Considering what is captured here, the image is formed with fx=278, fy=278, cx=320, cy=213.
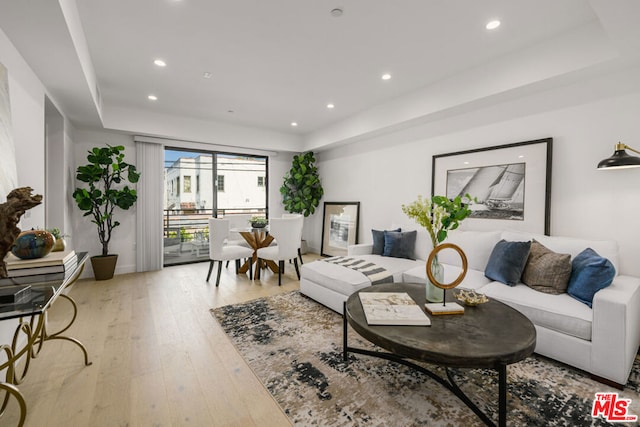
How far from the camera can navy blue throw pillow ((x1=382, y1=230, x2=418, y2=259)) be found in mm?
3715

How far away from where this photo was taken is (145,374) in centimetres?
198

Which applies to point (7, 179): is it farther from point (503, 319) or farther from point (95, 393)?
point (503, 319)

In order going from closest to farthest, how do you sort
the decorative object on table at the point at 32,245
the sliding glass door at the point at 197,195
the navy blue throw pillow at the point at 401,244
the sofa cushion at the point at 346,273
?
the decorative object on table at the point at 32,245, the sofa cushion at the point at 346,273, the navy blue throw pillow at the point at 401,244, the sliding glass door at the point at 197,195

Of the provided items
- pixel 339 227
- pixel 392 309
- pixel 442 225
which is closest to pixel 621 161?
pixel 442 225

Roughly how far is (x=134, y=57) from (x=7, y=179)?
176cm

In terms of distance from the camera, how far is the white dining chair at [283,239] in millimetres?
3959

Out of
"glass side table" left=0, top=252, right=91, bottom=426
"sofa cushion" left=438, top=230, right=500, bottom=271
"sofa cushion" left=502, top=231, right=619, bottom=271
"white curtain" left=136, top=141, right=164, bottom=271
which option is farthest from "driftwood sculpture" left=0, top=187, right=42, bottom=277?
"sofa cushion" left=502, top=231, right=619, bottom=271

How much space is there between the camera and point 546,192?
2.94 m

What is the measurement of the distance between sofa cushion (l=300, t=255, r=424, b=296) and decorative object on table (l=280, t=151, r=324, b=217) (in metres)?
2.60

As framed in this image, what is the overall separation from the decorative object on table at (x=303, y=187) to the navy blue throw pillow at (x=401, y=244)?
2641 millimetres

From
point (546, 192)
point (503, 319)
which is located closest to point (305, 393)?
point (503, 319)

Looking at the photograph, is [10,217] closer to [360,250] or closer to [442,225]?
[442,225]

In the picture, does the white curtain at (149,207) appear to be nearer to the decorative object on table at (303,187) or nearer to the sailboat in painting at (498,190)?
the decorative object on table at (303,187)

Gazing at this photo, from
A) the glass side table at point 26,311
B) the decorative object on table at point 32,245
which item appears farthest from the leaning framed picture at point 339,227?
the decorative object on table at point 32,245
